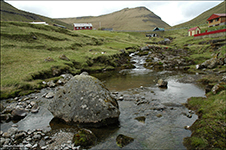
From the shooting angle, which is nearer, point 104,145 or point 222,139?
point 222,139

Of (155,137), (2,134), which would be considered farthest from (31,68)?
(155,137)

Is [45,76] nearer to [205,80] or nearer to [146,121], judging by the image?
[146,121]

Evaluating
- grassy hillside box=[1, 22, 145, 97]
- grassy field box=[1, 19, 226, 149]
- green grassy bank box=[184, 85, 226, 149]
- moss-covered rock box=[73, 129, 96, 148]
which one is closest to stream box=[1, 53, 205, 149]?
moss-covered rock box=[73, 129, 96, 148]

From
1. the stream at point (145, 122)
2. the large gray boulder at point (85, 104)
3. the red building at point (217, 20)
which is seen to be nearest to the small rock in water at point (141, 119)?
the stream at point (145, 122)

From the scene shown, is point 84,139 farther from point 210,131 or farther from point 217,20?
point 217,20

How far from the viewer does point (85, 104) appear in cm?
1130

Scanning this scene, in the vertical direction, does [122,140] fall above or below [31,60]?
below

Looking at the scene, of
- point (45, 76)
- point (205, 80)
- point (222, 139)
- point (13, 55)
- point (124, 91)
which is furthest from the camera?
point (13, 55)

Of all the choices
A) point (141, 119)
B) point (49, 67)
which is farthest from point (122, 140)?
point (49, 67)

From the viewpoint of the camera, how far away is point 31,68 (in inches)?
981

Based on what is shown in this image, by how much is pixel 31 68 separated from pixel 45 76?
317cm

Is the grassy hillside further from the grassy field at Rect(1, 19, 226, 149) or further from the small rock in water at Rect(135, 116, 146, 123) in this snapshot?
the small rock in water at Rect(135, 116, 146, 123)

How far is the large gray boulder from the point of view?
11.0 meters

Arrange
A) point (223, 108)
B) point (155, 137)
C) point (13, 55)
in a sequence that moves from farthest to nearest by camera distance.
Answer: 1. point (13, 55)
2. point (223, 108)
3. point (155, 137)
